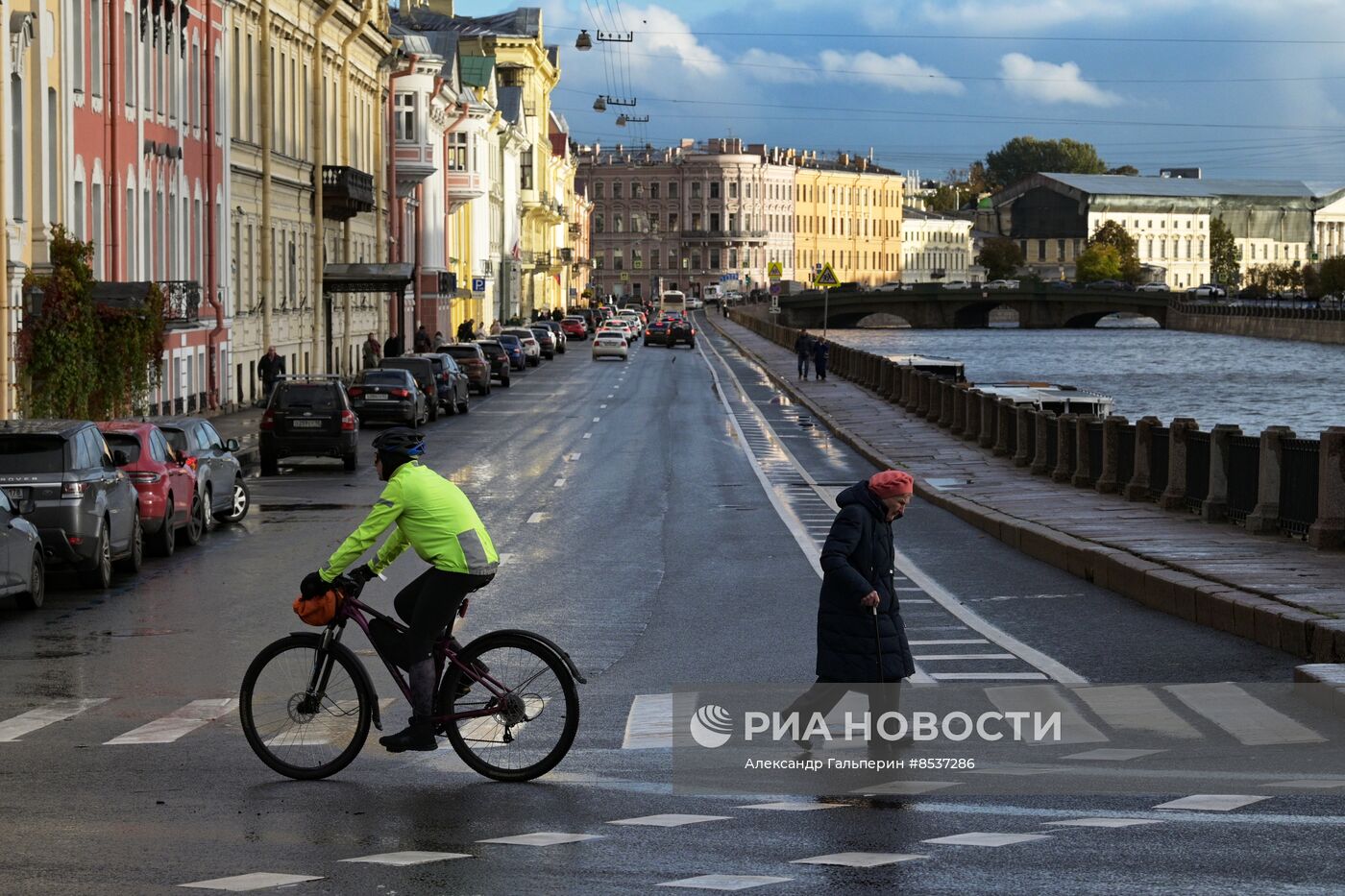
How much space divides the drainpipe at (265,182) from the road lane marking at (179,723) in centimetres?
4516

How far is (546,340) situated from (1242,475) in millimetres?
81192

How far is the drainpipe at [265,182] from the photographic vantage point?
188 feet

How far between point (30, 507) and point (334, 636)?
9.57 m

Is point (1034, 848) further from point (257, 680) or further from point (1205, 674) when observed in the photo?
point (1205, 674)

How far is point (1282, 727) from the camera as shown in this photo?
1145 cm

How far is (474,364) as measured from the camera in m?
68.4

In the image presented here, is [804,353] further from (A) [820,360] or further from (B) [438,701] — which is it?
(B) [438,701]

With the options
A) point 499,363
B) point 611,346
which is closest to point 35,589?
point 499,363

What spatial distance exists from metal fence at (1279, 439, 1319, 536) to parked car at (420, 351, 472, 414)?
117ft

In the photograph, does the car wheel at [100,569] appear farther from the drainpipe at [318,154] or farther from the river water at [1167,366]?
the drainpipe at [318,154]

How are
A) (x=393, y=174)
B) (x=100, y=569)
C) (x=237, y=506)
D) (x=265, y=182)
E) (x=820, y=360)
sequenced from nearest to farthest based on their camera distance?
(x=100, y=569), (x=237, y=506), (x=265, y=182), (x=820, y=360), (x=393, y=174)

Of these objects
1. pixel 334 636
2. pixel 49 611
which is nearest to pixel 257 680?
pixel 334 636

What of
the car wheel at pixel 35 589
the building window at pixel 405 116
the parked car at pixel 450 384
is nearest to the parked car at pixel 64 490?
the car wheel at pixel 35 589

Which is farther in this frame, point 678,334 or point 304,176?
point 678,334
